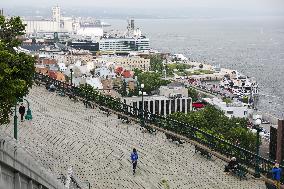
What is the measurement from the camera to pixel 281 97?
92.8 meters

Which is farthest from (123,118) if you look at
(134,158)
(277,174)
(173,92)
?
(173,92)

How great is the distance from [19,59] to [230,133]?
3179cm

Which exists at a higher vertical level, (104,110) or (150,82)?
(104,110)

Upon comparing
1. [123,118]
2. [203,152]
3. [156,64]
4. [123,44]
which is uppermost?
[123,118]

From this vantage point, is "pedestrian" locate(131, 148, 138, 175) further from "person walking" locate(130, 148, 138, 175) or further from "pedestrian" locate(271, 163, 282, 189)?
"pedestrian" locate(271, 163, 282, 189)

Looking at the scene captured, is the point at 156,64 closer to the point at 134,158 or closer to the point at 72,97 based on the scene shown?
the point at 72,97

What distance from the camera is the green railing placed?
14.6 m

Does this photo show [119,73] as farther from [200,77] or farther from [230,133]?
[230,133]

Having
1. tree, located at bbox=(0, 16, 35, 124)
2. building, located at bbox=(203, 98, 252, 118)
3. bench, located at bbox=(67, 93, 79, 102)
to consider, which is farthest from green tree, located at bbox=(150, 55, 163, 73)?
tree, located at bbox=(0, 16, 35, 124)

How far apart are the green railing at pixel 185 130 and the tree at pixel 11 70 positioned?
16.3 feet

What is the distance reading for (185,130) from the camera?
17.7 metres

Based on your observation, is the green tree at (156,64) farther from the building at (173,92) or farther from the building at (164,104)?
the building at (164,104)

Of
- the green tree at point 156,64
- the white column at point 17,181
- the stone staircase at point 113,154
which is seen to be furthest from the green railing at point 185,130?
the green tree at point 156,64

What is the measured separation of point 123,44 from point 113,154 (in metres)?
155
